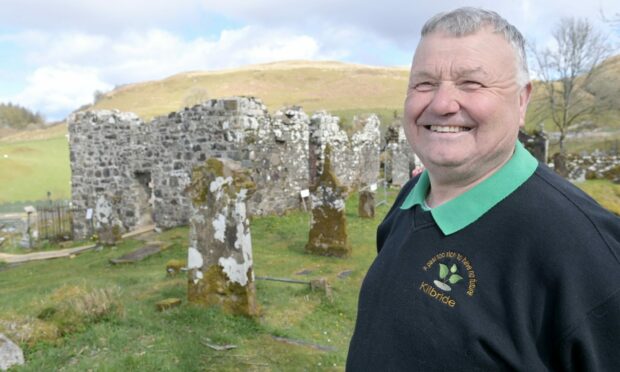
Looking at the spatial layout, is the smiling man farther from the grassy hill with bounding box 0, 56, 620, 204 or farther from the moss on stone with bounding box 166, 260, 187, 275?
the grassy hill with bounding box 0, 56, 620, 204

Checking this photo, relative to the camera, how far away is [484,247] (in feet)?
5.12

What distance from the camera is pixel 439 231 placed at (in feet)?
5.67

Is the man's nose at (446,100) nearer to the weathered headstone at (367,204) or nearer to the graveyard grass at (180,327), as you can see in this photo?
the graveyard grass at (180,327)

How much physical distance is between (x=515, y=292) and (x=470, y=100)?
0.70 metres

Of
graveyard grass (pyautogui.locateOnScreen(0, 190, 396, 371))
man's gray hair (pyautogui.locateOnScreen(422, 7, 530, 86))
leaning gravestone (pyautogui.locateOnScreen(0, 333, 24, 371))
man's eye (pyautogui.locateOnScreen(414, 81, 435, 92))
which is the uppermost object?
man's gray hair (pyautogui.locateOnScreen(422, 7, 530, 86))

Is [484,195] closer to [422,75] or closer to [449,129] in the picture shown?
[449,129]

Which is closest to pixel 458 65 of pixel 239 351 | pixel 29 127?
pixel 239 351

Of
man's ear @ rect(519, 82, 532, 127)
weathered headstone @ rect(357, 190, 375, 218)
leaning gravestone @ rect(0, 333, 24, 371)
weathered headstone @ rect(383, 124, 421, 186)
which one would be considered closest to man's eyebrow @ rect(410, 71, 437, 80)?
man's ear @ rect(519, 82, 532, 127)

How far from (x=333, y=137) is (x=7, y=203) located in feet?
64.4

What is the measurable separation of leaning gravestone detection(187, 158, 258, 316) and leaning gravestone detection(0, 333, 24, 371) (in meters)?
2.21

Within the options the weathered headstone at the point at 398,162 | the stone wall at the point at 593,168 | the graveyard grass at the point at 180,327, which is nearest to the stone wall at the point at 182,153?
the graveyard grass at the point at 180,327

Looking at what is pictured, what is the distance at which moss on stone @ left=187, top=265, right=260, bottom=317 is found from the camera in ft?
19.3

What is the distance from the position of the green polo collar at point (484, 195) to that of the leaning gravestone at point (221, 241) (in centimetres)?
451

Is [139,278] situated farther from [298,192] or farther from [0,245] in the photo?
[0,245]
